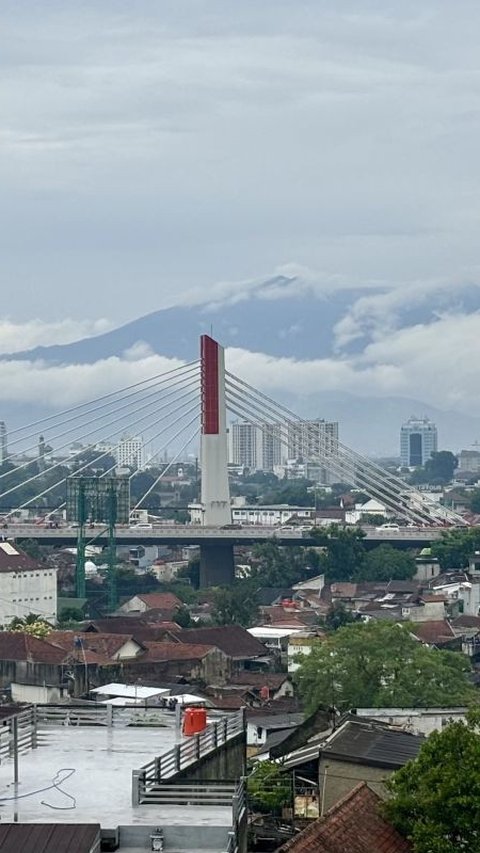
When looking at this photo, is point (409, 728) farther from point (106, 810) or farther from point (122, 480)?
point (122, 480)

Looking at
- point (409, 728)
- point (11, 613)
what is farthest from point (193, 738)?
point (11, 613)

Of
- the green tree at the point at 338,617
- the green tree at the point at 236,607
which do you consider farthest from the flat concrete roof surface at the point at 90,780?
the green tree at the point at 236,607

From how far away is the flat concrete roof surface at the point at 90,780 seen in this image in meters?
10.4

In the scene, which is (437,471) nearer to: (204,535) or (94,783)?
(204,535)

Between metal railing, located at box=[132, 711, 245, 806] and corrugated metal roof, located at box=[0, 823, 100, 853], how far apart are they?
0.87m

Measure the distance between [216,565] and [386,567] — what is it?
819cm

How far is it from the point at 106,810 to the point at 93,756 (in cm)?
182

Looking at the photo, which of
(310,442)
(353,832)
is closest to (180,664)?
(353,832)

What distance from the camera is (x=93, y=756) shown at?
40.6 feet

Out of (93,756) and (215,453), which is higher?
(215,453)

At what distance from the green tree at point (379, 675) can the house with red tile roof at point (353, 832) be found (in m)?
13.9

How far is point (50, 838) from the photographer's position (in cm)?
956

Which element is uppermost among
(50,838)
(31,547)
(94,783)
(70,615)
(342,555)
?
(31,547)

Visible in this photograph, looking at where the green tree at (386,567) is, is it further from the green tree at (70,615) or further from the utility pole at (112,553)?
the green tree at (70,615)
